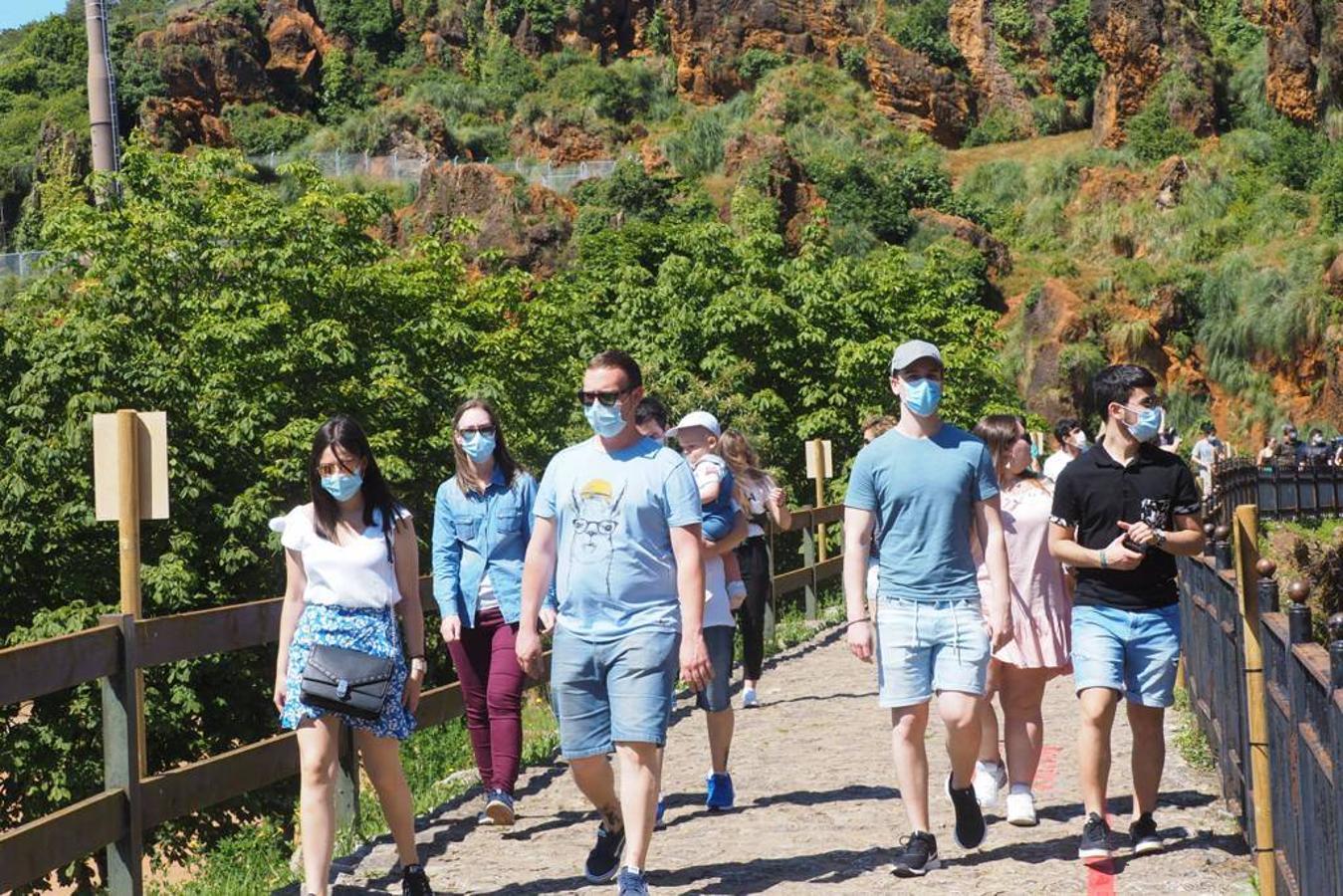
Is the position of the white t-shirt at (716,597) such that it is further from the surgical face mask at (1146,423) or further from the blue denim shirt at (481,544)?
the surgical face mask at (1146,423)

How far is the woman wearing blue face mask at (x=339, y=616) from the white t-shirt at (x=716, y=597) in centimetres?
242

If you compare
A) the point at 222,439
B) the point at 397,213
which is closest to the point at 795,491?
the point at 222,439

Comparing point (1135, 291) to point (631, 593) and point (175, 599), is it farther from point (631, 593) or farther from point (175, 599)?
point (631, 593)

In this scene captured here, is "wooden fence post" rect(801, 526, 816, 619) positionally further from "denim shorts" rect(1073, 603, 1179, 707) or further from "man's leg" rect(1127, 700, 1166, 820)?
"denim shorts" rect(1073, 603, 1179, 707)

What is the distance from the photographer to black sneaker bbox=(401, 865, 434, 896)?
6887mm

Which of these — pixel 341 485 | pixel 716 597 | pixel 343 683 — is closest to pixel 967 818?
pixel 716 597

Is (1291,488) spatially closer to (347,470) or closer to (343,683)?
(347,470)

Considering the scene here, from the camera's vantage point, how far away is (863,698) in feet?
43.8

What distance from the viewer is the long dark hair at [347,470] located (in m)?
6.60

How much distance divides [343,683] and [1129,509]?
291cm

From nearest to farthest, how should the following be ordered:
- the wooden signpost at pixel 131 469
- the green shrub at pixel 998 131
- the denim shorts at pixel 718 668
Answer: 1. the wooden signpost at pixel 131 469
2. the denim shorts at pixel 718 668
3. the green shrub at pixel 998 131

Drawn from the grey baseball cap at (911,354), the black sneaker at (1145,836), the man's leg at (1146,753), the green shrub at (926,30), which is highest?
the green shrub at (926,30)

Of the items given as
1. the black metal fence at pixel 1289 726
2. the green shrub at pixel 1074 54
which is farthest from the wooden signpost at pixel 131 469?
the green shrub at pixel 1074 54

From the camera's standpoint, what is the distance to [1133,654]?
7125mm
